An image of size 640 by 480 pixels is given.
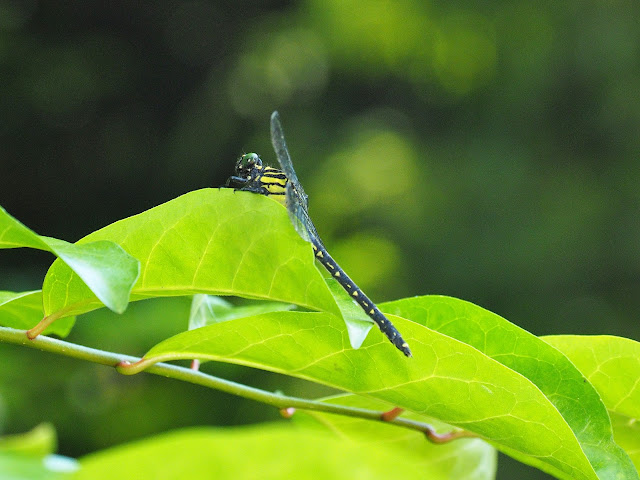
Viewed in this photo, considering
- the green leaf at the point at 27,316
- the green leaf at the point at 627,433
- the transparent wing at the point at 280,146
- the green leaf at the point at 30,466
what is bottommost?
the green leaf at the point at 627,433

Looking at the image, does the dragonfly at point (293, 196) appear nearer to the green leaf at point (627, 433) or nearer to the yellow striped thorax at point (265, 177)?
the yellow striped thorax at point (265, 177)

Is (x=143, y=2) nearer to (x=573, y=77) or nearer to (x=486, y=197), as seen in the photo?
(x=486, y=197)

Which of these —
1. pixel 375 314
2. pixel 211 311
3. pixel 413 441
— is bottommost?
pixel 413 441

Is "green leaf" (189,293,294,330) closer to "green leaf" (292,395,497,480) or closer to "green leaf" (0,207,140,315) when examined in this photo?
"green leaf" (292,395,497,480)

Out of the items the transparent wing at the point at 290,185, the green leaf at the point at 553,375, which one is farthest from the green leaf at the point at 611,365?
the transparent wing at the point at 290,185

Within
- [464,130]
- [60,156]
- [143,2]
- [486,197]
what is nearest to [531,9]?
[464,130]

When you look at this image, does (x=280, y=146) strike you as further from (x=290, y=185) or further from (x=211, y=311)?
(x=211, y=311)

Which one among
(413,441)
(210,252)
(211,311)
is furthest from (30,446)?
(413,441)
